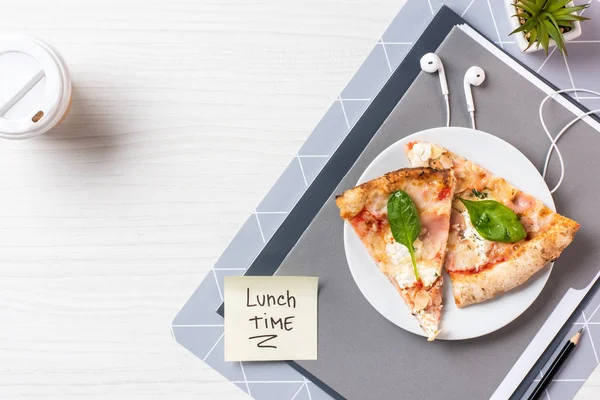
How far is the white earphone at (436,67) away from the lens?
3.51 ft

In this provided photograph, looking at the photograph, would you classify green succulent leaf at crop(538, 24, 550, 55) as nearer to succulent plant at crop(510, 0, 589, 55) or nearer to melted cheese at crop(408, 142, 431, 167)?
succulent plant at crop(510, 0, 589, 55)

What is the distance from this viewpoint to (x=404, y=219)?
971 millimetres

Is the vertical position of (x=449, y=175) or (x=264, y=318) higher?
(x=449, y=175)

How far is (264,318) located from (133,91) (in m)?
0.50

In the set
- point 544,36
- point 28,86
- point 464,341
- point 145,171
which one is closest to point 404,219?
point 464,341

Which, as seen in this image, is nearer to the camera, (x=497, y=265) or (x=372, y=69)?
(x=497, y=265)

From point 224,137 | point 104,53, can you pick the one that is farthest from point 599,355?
point 104,53

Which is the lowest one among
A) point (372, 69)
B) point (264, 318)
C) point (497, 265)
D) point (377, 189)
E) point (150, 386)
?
point (150, 386)

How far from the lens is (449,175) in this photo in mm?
986

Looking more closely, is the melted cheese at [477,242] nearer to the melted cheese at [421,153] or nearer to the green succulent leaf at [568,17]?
the melted cheese at [421,153]

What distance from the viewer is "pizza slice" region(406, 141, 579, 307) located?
3.21 ft

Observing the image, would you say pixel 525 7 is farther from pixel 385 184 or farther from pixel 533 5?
pixel 385 184

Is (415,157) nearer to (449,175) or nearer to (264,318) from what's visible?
(449,175)

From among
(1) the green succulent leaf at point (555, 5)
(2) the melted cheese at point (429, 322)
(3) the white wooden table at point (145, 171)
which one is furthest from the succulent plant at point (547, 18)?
(2) the melted cheese at point (429, 322)
